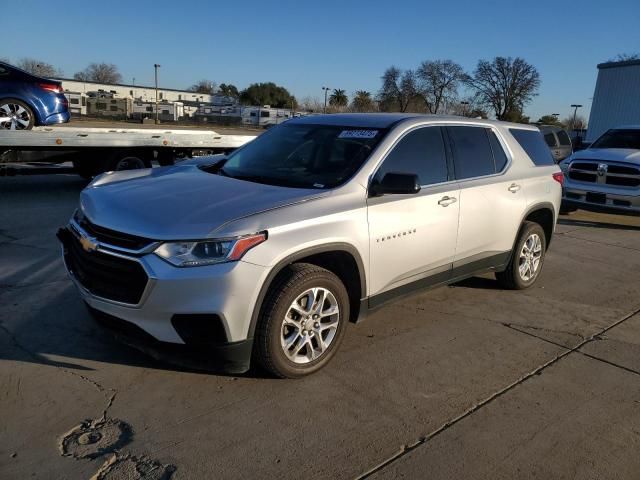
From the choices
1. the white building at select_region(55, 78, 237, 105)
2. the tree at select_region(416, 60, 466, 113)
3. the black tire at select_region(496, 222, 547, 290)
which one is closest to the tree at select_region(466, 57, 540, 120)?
the tree at select_region(416, 60, 466, 113)

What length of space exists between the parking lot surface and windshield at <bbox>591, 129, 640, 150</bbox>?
7149 mm

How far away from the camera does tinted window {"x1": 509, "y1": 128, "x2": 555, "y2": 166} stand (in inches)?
223

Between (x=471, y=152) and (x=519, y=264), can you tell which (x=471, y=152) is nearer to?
(x=471, y=152)

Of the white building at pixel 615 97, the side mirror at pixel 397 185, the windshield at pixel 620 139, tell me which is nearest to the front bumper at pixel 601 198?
the windshield at pixel 620 139

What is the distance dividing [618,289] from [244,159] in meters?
4.37

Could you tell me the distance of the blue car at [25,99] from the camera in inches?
384

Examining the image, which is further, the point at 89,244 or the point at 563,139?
the point at 563,139

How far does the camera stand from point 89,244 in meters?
3.44

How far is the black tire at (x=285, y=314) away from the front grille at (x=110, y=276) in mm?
744

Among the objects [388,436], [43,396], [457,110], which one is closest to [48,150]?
[43,396]

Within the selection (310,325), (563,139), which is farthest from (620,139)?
(310,325)

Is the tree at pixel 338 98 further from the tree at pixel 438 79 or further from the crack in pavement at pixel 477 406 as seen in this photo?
the crack in pavement at pixel 477 406

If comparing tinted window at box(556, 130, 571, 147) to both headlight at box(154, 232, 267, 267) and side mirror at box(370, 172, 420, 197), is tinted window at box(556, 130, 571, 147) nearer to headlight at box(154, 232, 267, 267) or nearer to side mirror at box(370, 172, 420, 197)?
side mirror at box(370, 172, 420, 197)

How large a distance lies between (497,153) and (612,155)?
6.47 meters
